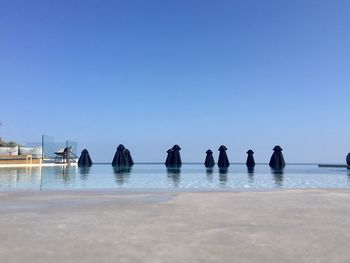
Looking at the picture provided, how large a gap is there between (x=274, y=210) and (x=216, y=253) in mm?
4253

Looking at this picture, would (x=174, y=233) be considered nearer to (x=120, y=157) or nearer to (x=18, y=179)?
(x=18, y=179)

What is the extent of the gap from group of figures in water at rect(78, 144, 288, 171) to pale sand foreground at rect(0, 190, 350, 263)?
66.1 metres

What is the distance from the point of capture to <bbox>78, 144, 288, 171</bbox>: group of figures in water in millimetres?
73188

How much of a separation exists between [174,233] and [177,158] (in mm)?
77167

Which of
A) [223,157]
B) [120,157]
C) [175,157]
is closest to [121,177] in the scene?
[120,157]

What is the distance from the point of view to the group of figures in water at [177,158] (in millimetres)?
73188

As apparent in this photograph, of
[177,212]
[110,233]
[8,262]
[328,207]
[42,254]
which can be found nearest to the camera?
[8,262]

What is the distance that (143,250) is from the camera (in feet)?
13.5

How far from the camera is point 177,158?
3233 inches

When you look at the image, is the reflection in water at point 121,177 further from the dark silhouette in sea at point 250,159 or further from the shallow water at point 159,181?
the dark silhouette in sea at point 250,159

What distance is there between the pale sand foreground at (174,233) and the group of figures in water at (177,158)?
6610 cm

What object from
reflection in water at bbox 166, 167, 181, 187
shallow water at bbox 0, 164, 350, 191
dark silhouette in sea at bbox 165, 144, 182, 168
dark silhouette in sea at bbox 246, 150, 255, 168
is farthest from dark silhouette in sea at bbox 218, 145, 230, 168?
shallow water at bbox 0, 164, 350, 191

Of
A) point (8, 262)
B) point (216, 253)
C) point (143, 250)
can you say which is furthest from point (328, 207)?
point (8, 262)

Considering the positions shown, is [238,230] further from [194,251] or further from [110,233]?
[110,233]
